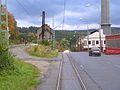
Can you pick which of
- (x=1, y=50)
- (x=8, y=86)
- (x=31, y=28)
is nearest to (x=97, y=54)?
(x=1, y=50)

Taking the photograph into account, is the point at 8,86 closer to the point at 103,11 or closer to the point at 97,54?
the point at 97,54

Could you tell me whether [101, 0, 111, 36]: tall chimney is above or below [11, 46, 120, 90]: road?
above

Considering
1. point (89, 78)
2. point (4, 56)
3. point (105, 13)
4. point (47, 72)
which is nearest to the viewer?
point (89, 78)

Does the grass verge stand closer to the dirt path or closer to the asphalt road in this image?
the dirt path

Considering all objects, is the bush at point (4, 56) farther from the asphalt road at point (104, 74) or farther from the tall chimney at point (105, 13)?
the tall chimney at point (105, 13)

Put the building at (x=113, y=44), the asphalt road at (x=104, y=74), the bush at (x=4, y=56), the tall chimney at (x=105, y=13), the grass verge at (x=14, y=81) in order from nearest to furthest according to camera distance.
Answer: the grass verge at (x=14, y=81) → the asphalt road at (x=104, y=74) → the bush at (x=4, y=56) → the building at (x=113, y=44) → the tall chimney at (x=105, y=13)

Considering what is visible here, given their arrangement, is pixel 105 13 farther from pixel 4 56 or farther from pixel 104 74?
pixel 4 56

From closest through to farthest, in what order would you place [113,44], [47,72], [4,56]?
[4,56]
[47,72]
[113,44]

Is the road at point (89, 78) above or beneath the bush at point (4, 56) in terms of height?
beneath

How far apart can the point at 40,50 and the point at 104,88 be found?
26.9 m

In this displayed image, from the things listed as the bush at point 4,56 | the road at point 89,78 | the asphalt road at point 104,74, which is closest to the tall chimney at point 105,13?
the asphalt road at point 104,74

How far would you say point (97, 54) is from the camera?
3931 centimetres

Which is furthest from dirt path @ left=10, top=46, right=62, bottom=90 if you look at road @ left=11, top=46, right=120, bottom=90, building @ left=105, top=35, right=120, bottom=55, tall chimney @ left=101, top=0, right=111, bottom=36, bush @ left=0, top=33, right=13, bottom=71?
tall chimney @ left=101, top=0, right=111, bottom=36

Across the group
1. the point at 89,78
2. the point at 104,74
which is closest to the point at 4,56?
the point at 89,78
